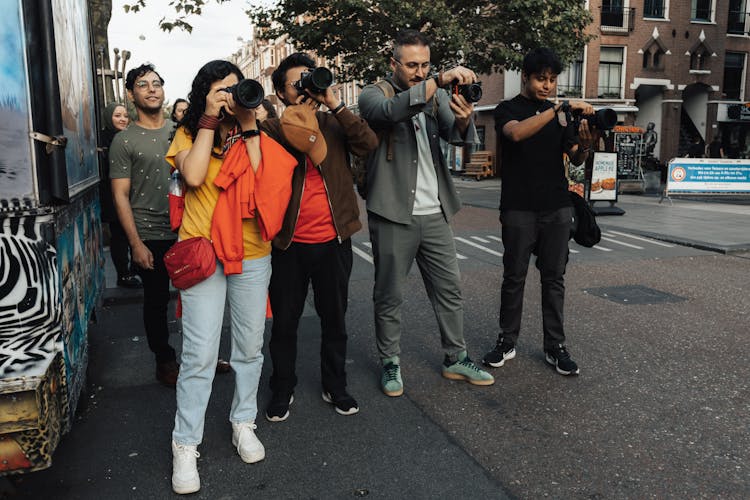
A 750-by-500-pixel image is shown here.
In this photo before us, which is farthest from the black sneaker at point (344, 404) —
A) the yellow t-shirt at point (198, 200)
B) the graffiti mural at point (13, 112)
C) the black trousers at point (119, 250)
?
the black trousers at point (119, 250)

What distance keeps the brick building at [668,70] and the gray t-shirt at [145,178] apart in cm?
2708

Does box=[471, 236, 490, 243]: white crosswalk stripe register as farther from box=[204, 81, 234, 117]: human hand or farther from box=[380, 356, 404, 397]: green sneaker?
box=[204, 81, 234, 117]: human hand

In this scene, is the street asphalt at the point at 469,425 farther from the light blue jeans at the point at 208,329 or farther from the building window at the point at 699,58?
the building window at the point at 699,58

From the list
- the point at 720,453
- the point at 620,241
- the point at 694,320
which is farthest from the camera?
the point at 620,241

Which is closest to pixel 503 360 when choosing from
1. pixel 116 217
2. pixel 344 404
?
pixel 344 404

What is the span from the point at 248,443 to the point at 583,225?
268 cm

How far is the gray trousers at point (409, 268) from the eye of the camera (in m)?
3.87

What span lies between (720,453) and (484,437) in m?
1.14

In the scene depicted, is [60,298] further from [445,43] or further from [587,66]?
[587,66]

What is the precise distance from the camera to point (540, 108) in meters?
4.18

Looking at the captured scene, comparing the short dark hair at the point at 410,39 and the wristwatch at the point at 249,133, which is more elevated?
the short dark hair at the point at 410,39

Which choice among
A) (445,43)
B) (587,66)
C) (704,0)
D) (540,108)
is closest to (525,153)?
(540,108)

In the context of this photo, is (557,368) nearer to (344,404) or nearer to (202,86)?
(344,404)

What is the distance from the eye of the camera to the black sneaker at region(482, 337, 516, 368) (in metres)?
4.39
